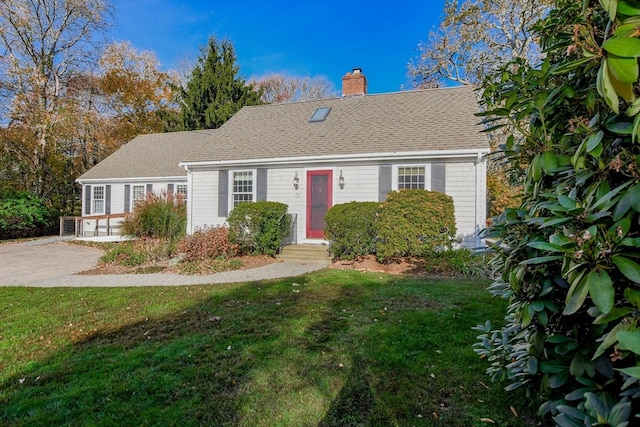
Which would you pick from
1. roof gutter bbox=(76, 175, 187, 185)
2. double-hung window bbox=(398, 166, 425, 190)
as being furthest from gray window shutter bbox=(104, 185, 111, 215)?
double-hung window bbox=(398, 166, 425, 190)

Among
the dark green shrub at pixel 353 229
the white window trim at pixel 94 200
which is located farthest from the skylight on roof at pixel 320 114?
the white window trim at pixel 94 200

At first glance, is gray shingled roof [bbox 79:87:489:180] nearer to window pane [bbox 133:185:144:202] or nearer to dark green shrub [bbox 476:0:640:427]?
window pane [bbox 133:185:144:202]

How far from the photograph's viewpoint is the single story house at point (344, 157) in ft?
31.0

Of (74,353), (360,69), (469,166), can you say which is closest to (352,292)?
(74,353)

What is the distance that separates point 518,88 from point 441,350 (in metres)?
2.65

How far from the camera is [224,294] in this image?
5836 mm

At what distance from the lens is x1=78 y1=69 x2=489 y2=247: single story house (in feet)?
31.0

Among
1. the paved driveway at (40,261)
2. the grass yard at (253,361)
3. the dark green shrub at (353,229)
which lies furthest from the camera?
the dark green shrub at (353,229)

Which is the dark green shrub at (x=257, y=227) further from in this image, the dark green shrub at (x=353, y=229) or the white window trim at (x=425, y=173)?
the white window trim at (x=425, y=173)

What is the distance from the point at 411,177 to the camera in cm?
994

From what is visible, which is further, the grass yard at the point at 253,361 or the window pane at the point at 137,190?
the window pane at the point at 137,190

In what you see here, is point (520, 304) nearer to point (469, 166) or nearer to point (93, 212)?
point (469, 166)

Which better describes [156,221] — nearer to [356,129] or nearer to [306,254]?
[306,254]

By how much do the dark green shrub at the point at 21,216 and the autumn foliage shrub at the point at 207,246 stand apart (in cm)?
1202
